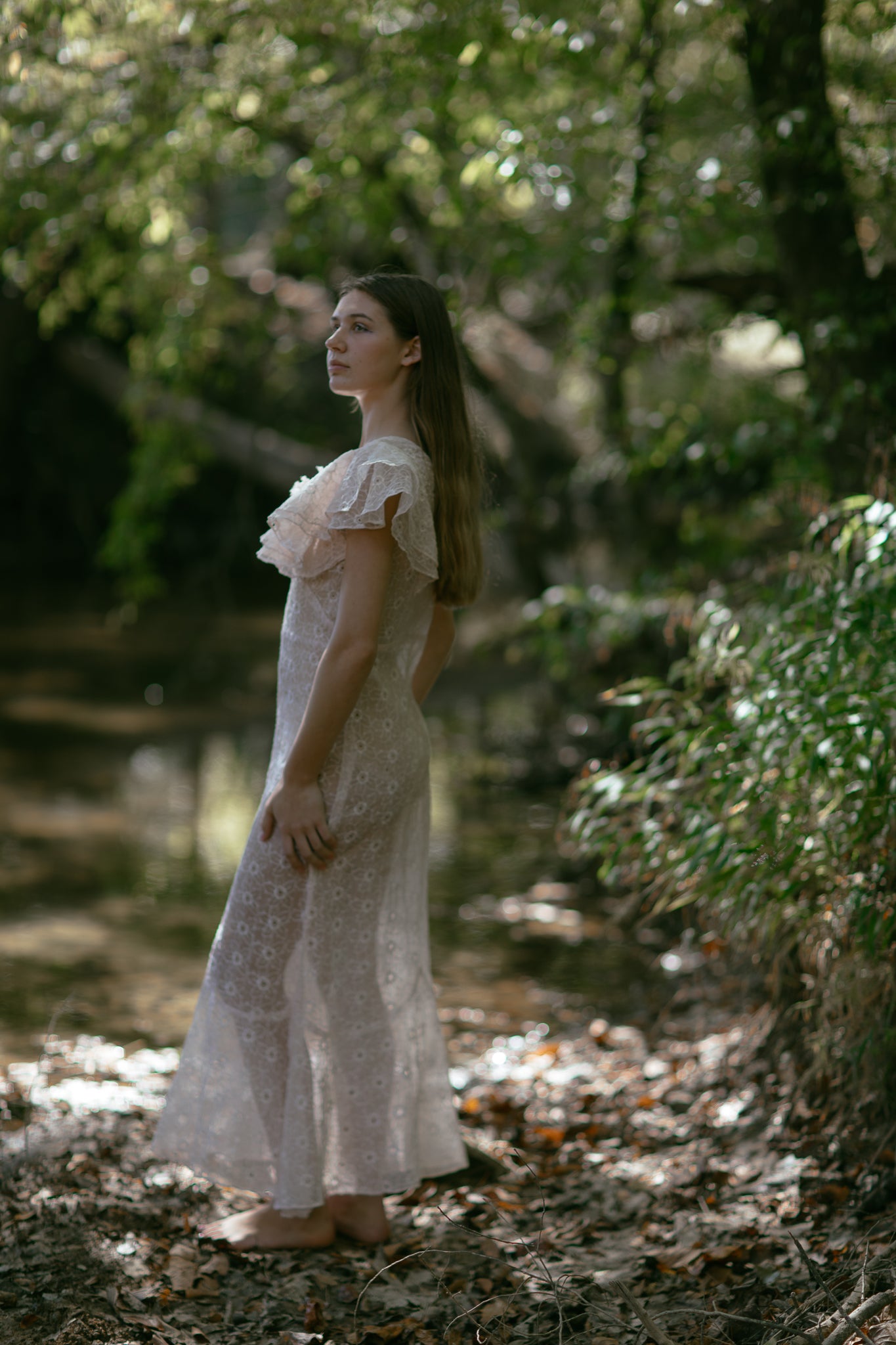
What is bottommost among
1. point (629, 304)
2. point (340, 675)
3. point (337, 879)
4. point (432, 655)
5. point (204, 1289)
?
point (204, 1289)

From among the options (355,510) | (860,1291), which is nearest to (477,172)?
(355,510)

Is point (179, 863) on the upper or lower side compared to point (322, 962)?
upper

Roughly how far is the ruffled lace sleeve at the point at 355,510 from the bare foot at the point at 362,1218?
141 cm

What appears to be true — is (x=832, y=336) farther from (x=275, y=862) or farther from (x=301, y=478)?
(x=275, y=862)

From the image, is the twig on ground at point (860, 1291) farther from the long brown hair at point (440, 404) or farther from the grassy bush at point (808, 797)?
the long brown hair at point (440, 404)

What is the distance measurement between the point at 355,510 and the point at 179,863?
12.5 feet

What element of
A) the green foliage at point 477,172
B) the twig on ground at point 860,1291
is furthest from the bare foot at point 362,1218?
the green foliage at point 477,172

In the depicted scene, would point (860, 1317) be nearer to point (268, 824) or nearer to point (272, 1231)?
point (272, 1231)

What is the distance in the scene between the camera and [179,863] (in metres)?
5.95

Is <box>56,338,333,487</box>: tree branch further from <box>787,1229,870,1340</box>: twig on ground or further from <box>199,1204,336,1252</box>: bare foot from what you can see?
<box>787,1229,870,1340</box>: twig on ground

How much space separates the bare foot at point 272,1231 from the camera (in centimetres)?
271

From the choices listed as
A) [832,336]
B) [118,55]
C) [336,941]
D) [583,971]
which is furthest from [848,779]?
[118,55]

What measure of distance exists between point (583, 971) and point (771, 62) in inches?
Answer: 131

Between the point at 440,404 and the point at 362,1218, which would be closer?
the point at 440,404
